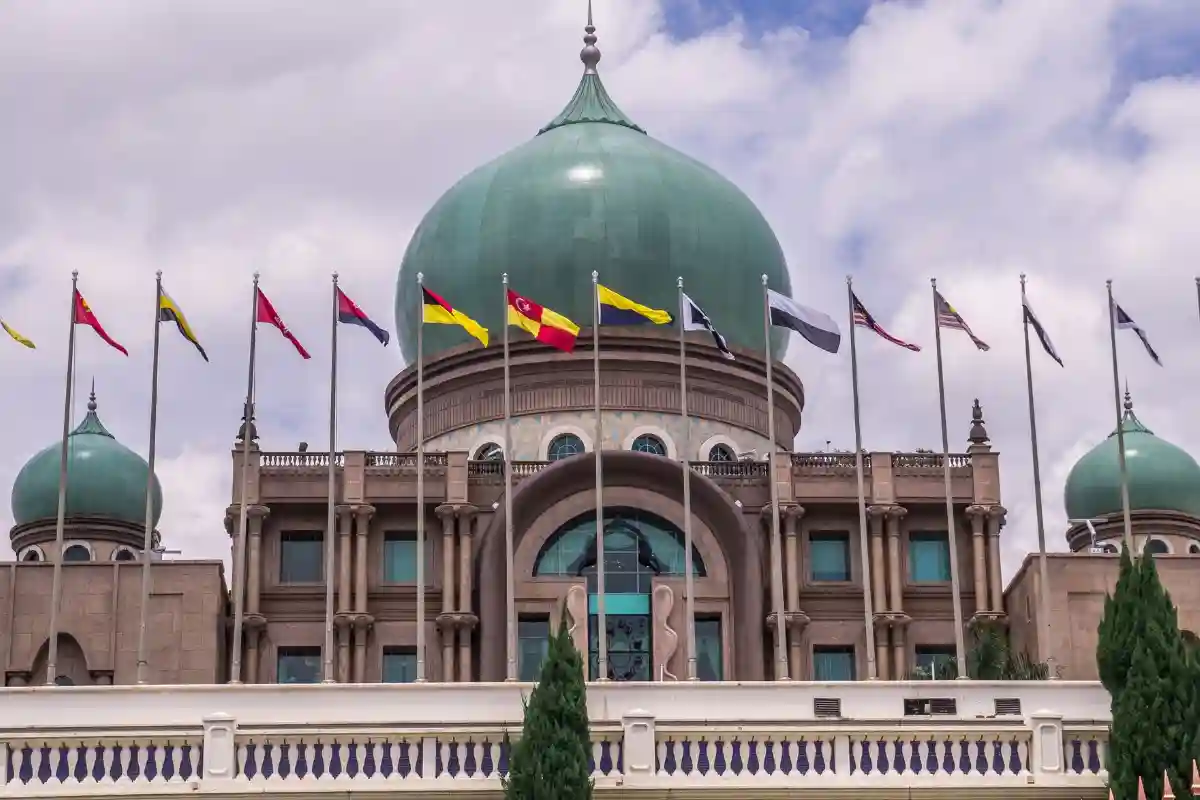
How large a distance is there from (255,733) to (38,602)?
27.2 metres

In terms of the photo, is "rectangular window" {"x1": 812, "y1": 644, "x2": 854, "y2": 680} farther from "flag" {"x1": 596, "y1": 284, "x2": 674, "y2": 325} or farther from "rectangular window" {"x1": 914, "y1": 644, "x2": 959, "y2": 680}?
"flag" {"x1": 596, "y1": 284, "x2": 674, "y2": 325}

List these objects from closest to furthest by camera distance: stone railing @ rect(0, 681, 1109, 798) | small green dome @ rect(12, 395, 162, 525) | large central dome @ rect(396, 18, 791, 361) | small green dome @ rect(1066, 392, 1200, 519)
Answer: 1. stone railing @ rect(0, 681, 1109, 798)
2. large central dome @ rect(396, 18, 791, 361)
3. small green dome @ rect(12, 395, 162, 525)
4. small green dome @ rect(1066, 392, 1200, 519)

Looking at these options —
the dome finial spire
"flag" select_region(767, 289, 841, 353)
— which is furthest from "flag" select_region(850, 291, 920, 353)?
the dome finial spire

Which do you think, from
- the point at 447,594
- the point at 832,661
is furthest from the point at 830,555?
the point at 447,594

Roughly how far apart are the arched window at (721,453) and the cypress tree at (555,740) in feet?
108

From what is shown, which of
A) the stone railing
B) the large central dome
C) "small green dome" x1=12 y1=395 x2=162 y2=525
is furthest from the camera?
"small green dome" x1=12 y1=395 x2=162 y2=525

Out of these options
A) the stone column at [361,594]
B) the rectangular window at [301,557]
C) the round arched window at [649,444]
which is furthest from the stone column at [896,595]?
the rectangular window at [301,557]

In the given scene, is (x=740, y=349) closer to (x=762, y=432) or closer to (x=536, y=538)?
(x=762, y=432)

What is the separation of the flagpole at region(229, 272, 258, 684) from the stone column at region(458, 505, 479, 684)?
17.2 feet

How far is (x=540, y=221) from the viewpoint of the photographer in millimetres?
64625

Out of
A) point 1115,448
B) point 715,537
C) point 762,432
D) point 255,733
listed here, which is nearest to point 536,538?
point 715,537

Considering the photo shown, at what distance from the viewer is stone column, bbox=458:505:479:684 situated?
5775 cm

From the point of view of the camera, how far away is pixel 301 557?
5991cm

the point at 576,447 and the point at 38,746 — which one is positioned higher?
the point at 576,447
